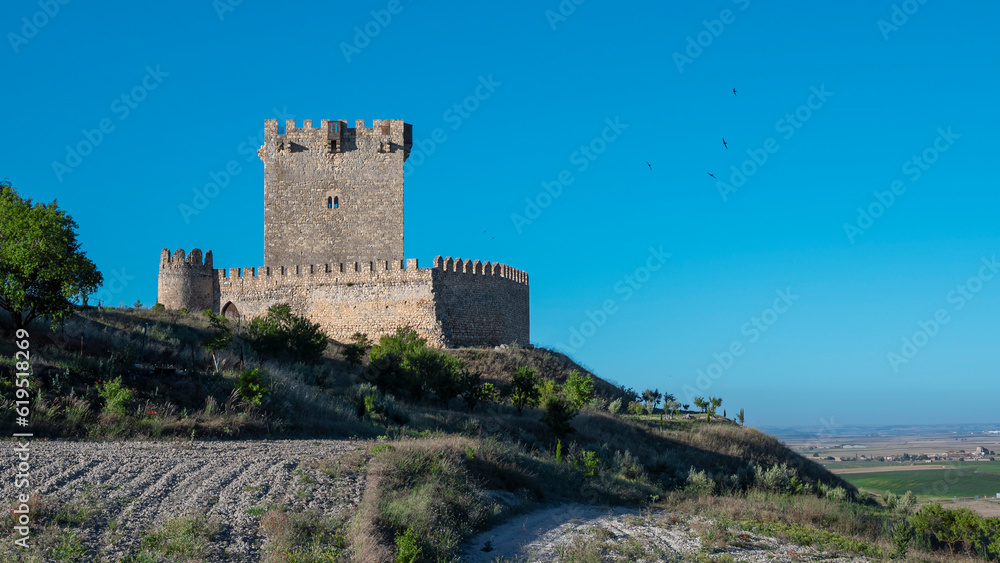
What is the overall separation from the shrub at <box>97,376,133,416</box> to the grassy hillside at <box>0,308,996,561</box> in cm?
2

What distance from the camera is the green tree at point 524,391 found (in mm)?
24375

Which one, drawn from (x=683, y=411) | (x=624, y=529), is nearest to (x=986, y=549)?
(x=624, y=529)

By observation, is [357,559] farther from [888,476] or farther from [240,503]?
[888,476]

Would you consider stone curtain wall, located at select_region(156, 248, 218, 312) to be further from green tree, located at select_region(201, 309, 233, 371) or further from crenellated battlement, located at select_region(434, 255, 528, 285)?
crenellated battlement, located at select_region(434, 255, 528, 285)

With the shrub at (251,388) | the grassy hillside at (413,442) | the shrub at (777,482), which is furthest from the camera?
the shrub at (777,482)

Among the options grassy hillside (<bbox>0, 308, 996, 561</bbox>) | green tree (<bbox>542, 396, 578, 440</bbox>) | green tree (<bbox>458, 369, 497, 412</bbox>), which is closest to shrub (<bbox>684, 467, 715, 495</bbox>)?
grassy hillside (<bbox>0, 308, 996, 561</bbox>)

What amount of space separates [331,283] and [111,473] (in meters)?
21.2

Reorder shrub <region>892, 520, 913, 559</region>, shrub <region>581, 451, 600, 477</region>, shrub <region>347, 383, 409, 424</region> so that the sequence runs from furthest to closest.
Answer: shrub <region>347, 383, 409, 424</region>
shrub <region>581, 451, 600, 477</region>
shrub <region>892, 520, 913, 559</region>

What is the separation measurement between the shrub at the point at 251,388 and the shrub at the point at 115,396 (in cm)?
190

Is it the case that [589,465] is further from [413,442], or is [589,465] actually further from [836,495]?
[836,495]

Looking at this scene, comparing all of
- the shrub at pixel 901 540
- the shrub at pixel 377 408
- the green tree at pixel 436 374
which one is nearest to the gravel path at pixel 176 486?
the shrub at pixel 377 408

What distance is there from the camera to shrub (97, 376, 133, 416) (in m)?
13.4

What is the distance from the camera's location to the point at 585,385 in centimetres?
2617

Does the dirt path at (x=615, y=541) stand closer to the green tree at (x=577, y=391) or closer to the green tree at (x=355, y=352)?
the green tree at (x=577, y=391)
